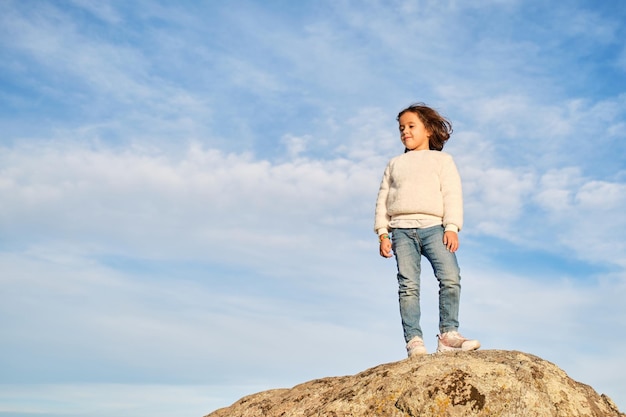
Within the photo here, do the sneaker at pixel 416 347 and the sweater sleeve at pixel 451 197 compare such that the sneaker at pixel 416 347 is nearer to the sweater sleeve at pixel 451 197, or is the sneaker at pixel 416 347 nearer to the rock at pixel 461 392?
the rock at pixel 461 392

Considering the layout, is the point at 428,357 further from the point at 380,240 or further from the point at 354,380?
the point at 380,240

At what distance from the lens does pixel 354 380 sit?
6.98 metres

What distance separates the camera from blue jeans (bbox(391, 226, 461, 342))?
320 inches

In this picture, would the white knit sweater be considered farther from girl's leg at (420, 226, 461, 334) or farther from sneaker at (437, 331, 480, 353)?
sneaker at (437, 331, 480, 353)

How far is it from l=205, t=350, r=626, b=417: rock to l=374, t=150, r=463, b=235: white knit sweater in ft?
6.89

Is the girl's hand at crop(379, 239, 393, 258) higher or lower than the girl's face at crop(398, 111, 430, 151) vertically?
lower

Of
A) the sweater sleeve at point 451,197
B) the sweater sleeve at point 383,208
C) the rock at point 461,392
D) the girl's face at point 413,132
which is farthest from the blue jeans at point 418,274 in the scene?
the girl's face at point 413,132

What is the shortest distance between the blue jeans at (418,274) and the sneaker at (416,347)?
0.29ft

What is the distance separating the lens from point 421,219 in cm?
855

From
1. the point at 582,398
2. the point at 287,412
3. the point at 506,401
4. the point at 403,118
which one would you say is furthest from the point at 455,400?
the point at 403,118

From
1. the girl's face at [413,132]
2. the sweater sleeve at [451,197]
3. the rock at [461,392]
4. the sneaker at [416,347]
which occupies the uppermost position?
the girl's face at [413,132]

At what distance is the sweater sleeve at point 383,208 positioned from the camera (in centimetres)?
895

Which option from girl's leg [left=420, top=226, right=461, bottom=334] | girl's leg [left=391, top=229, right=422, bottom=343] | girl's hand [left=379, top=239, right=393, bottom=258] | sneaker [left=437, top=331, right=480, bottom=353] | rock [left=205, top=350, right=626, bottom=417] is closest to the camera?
rock [left=205, top=350, right=626, bottom=417]

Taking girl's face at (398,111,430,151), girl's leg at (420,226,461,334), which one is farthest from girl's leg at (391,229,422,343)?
girl's face at (398,111,430,151)
